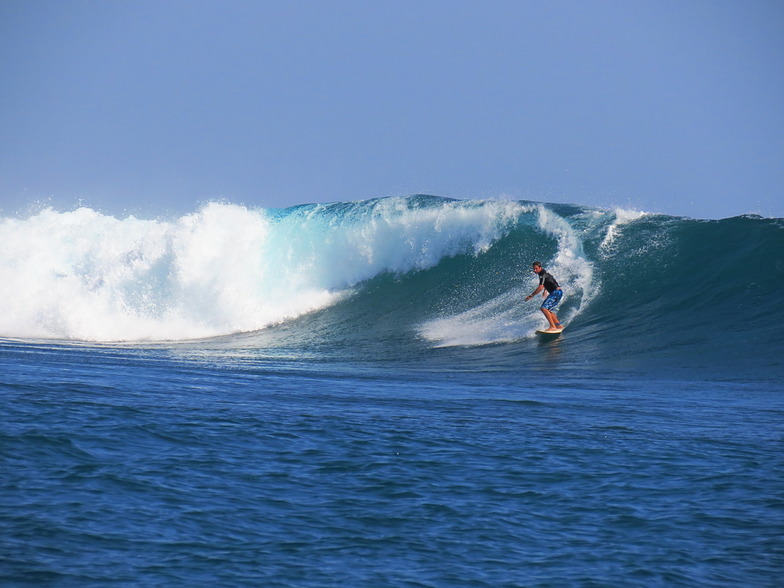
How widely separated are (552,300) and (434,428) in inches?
350

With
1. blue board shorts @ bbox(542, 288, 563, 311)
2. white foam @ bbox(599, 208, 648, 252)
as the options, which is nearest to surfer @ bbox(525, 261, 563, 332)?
blue board shorts @ bbox(542, 288, 563, 311)

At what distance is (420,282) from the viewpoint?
22.6 meters

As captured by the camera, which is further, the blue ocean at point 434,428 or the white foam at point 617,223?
the white foam at point 617,223

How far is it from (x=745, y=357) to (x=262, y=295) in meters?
12.9

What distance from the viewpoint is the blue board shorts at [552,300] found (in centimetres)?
1689

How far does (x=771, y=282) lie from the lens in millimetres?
17594

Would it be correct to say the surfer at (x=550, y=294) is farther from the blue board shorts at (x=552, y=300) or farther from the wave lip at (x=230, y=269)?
the wave lip at (x=230, y=269)

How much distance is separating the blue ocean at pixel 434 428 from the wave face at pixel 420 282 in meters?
0.10

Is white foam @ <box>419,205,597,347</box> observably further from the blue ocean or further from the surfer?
the surfer

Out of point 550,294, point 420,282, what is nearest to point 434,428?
point 550,294

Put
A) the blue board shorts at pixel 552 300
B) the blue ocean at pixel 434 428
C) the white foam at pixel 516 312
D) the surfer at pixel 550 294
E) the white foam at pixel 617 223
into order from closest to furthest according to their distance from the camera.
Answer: the blue ocean at pixel 434 428
the surfer at pixel 550 294
the blue board shorts at pixel 552 300
the white foam at pixel 516 312
the white foam at pixel 617 223

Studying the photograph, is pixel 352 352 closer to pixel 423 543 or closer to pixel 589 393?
pixel 589 393

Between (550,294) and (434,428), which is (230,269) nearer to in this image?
(550,294)

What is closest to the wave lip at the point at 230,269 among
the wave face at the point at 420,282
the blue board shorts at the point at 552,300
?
the wave face at the point at 420,282
